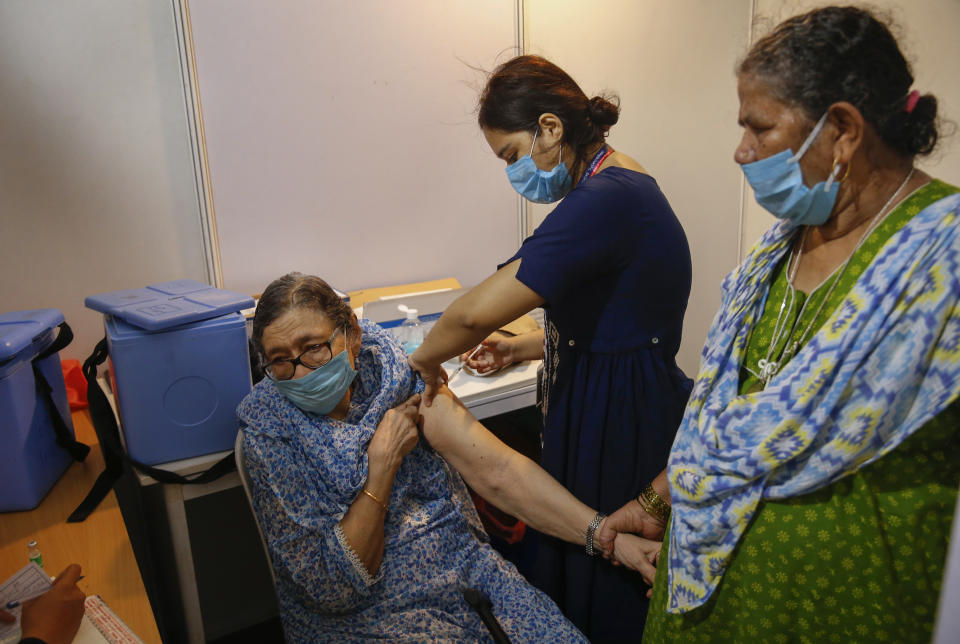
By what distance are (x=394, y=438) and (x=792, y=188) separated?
939 millimetres

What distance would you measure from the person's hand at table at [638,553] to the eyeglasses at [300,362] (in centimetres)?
72

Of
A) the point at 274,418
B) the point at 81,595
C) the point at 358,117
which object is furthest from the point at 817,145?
the point at 358,117

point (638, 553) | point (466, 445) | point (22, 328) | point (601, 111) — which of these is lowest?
point (638, 553)

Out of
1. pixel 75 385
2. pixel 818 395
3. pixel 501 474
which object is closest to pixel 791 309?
pixel 818 395

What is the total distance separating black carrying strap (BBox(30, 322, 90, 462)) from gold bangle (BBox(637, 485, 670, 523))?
4.61 ft

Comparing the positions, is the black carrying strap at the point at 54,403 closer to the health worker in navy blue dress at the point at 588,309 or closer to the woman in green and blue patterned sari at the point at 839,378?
the health worker in navy blue dress at the point at 588,309

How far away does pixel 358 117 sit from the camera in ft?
7.88

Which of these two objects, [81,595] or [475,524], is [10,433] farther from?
[475,524]

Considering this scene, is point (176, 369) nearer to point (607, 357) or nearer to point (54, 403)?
point (54, 403)

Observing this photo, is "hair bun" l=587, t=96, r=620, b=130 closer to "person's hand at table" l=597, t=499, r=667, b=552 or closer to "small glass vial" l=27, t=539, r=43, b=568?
"person's hand at table" l=597, t=499, r=667, b=552

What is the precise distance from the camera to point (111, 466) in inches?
62.7

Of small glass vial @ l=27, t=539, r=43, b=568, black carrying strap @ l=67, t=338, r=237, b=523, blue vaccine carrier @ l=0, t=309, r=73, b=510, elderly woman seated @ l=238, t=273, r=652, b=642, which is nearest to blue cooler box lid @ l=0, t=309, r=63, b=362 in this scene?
blue vaccine carrier @ l=0, t=309, r=73, b=510

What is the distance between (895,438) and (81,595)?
1309 millimetres

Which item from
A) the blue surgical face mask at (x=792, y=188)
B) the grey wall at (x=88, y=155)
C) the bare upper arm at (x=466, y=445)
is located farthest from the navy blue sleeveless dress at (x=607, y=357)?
the grey wall at (x=88, y=155)
